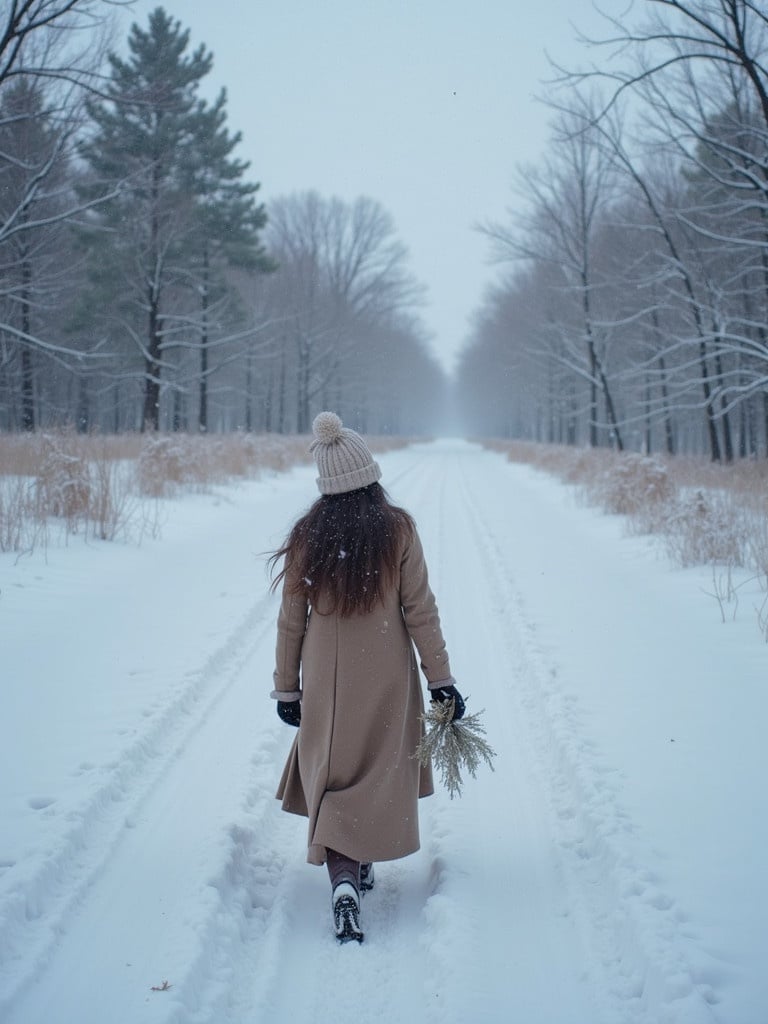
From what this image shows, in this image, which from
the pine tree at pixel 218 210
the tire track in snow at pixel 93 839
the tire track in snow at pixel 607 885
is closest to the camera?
the tire track in snow at pixel 607 885

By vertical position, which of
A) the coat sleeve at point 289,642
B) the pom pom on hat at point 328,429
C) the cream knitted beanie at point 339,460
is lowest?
the coat sleeve at point 289,642

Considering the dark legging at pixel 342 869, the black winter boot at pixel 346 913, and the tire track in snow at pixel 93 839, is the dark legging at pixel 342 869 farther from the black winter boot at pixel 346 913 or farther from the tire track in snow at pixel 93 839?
the tire track in snow at pixel 93 839

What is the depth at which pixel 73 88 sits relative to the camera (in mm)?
8867

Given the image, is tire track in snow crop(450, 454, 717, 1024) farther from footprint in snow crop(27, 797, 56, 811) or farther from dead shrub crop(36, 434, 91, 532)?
dead shrub crop(36, 434, 91, 532)

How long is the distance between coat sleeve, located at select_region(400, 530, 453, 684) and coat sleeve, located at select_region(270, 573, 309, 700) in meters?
0.40

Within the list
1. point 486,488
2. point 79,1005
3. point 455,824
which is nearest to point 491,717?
point 455,824

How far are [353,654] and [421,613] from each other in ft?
1.01

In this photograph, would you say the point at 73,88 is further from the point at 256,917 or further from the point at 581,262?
→ the point at 581,262

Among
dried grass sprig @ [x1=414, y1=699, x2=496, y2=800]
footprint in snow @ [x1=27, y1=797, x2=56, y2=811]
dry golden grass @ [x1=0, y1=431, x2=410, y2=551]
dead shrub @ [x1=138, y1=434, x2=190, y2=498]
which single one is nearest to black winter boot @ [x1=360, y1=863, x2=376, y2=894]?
dried grass sprig @ [x1=414, y1=699, x2=496, y2=800]

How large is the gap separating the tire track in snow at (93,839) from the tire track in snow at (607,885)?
1828 millimetres

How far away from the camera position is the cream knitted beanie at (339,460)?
2980 mm

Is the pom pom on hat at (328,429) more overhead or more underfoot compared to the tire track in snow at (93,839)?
more overhead

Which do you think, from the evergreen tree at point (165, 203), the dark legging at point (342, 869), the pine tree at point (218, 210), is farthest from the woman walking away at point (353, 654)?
the pine tree at point (218, 210)

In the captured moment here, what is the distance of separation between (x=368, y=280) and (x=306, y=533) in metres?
40.3
